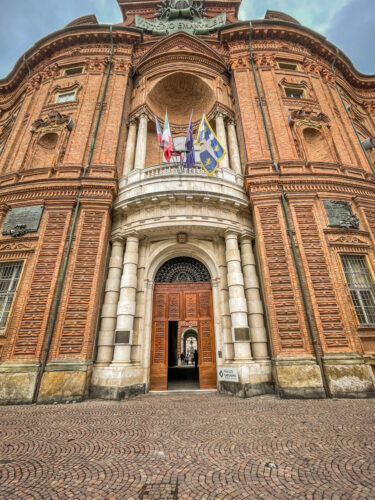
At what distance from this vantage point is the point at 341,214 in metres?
10.5

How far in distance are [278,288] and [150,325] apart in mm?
5549

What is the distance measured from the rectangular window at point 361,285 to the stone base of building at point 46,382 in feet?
34.2

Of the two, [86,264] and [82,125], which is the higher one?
[82,125]

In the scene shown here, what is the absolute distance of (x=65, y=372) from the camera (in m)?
8.15

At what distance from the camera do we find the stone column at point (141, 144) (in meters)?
12.8

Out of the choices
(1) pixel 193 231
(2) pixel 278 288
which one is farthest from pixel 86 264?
(2) pixel 278 288

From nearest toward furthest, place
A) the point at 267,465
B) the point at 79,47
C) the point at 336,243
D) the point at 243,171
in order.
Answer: the point at 267,465
the point at 336,243
the point at 243,171
the point at 79,47

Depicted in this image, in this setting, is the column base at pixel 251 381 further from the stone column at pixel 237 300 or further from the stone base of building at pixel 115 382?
the stone base of building at pixel 115 382

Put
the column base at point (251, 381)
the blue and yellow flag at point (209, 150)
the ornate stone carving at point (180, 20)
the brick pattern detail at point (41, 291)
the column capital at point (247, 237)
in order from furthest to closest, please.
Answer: the ornate stone carving at point (180, 20) < the column capital at point (247, 237) < the blue and yellow flag at point (209, 150) < the brick pattern detail at point (41, 291) < the column base at point (251, 381)

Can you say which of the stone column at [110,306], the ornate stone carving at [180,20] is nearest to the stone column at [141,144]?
the stone column at [110,306]

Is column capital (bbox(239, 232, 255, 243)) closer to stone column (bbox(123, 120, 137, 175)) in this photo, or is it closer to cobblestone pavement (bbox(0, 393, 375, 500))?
Answer: cobblestone pavement (bbox(0, 393, 375, 500))

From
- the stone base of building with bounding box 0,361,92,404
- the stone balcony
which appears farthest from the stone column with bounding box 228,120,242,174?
the stone base of building with bounding box 0,361,92,404

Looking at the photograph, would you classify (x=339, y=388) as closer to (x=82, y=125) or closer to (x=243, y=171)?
(x=243, y=171)

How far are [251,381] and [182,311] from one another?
3.93 meters
